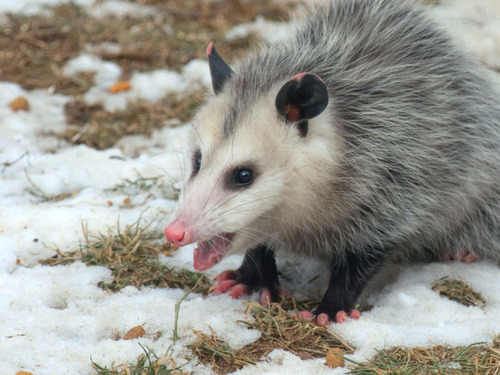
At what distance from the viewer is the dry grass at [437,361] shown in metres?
1.92

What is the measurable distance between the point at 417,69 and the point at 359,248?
688 mm

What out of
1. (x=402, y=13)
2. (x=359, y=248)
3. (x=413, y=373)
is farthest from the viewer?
(x=402, y=13)

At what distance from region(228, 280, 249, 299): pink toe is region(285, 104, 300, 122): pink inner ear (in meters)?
Result: 0.71

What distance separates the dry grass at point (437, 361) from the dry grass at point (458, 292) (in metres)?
0.36

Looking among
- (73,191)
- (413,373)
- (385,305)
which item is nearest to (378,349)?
(413,373)

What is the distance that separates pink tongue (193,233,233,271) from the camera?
219 centimetres

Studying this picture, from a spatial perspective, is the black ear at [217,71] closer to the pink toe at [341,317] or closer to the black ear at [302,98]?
the black ear at [302,98]

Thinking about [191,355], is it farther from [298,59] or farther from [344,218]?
[298,59]

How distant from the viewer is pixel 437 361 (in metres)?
1.98

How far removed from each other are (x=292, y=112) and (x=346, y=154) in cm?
A: 26

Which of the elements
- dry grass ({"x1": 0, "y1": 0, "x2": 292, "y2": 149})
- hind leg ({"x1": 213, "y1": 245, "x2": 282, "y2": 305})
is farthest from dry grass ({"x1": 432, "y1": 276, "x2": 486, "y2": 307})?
dry grass ({"x1": 0, "y1": 0, "x2": 292, "y2": 149})

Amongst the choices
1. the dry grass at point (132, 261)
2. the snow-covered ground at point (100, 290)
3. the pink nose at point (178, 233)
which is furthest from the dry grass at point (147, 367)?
the dry grass at point (132, 261)

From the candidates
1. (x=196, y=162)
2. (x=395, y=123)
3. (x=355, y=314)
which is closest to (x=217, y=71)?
(x=196, y=162)

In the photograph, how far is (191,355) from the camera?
6.66ft
